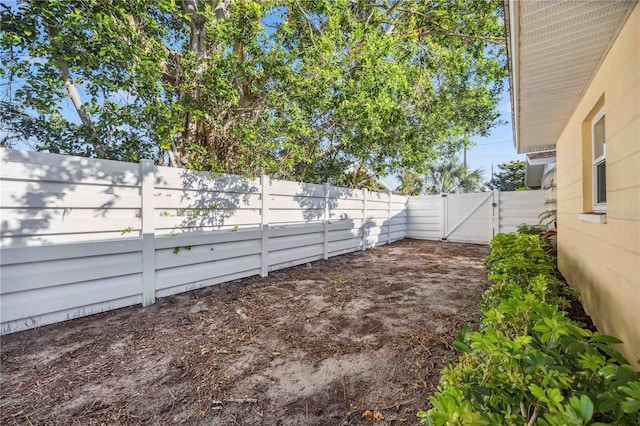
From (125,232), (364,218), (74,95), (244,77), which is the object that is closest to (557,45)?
(244,77)

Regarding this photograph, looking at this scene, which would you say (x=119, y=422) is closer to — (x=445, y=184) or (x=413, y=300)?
(x=413, y=300)

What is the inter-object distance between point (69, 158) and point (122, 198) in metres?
0.57

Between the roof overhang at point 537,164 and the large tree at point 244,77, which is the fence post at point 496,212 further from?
the large tree at point 244,77

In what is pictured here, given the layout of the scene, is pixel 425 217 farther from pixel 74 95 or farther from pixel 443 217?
pixel 74 95

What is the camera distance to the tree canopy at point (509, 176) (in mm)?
20531

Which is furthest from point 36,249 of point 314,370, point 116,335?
point 314,370

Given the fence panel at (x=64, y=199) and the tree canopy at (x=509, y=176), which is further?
the tree canopy at (x=509, y=176)

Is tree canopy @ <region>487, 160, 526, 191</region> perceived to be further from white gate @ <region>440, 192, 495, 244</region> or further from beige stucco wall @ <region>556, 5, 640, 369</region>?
beige stucco wall @ <region>556, 5, 640, 369</region>

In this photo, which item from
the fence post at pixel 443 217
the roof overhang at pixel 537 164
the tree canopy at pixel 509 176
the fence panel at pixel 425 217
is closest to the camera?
the roof overhang at pixel 537 164

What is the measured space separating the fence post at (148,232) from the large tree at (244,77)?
0.44 m

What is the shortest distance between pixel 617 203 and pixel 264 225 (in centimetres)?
399

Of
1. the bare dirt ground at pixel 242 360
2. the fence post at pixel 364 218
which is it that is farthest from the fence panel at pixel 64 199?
the fence post at pixel 364 218

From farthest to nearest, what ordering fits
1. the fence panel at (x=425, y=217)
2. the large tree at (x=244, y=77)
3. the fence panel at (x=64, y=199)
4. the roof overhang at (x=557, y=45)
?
the fence panel at (x=425, y=217) → the large tree at (x=244, y=77) → the fence panel at (x=64, y=199) → the roof overhang at (x=557, y=45)

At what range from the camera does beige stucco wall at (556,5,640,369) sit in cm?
154
